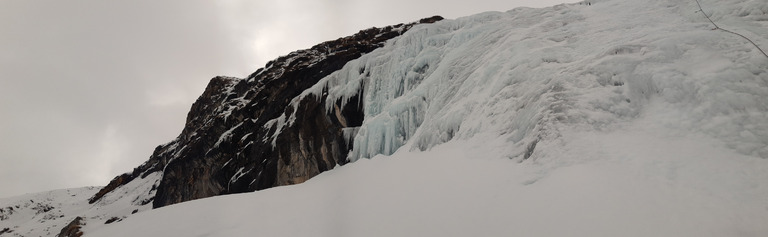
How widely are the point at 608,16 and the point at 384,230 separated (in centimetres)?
923

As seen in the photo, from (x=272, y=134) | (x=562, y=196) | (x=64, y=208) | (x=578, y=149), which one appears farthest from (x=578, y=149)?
(x=64, y=208)

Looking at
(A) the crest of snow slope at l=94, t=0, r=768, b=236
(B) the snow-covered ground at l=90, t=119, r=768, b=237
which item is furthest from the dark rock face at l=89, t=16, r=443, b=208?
(B) the snow-covered ground at l=90, t=119, r=768, b=237

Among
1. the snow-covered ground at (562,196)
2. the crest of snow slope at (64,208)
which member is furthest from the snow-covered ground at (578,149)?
the crest of snow slope at (64,208)

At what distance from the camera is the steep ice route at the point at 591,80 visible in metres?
5.44

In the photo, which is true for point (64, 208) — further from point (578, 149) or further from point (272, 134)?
point (578, 149)

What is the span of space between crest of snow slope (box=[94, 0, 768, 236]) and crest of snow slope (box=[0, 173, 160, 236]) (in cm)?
3206

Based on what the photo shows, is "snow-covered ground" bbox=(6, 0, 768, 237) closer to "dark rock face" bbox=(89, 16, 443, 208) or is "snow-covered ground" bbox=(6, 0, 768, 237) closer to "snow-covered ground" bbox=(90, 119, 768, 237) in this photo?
"snow-covered ground" bbox=(90, 119, 768, 237)

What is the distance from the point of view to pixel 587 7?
12734 millimetres

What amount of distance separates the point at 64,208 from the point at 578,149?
186 ft

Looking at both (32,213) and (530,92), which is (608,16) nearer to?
(530,92)

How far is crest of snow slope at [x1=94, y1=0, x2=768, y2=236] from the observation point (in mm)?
4281

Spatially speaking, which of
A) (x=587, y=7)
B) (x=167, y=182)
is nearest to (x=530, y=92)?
(x=587, y=7)

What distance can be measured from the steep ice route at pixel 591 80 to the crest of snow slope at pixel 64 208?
32414 millimetres

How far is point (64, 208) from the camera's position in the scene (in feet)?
144
